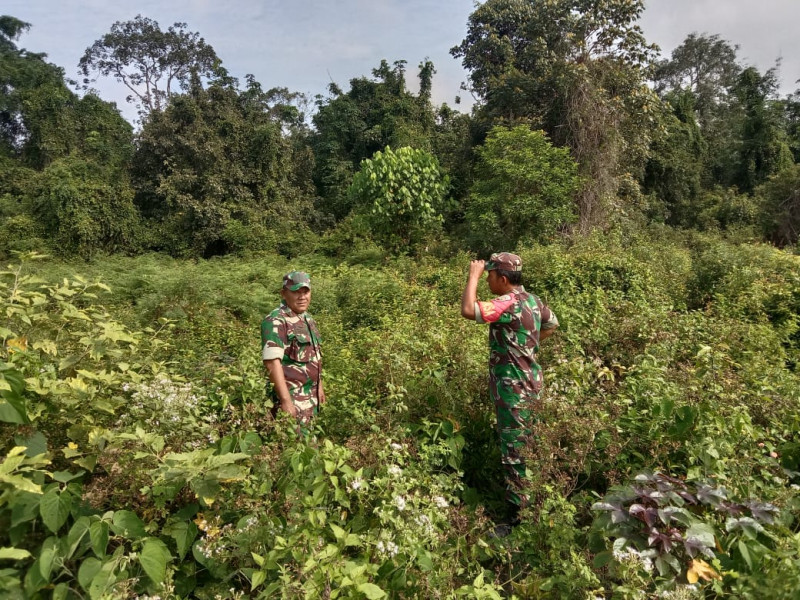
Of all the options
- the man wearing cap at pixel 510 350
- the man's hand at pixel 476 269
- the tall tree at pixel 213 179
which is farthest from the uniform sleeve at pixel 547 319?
the tall tree at pixel 213 179

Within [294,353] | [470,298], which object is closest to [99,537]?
[294,353]

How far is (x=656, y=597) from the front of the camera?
1479mm

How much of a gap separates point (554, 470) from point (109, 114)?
74.8 ft

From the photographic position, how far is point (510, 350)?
2762 millimetres

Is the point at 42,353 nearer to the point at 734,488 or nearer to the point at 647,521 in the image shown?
the point at 647,521

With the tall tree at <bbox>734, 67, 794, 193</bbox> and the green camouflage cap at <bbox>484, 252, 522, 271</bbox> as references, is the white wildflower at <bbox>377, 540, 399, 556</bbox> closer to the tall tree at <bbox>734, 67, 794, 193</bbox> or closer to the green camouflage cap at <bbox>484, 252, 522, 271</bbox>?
the green camouflage cap at <bbox>484, 252, 522, 271</bbox>

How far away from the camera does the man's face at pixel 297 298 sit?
301 cm

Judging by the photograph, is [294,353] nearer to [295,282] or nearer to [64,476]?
[295,282]

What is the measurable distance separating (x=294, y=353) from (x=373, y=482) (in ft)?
4.27

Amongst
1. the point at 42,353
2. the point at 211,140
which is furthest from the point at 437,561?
the point at 211,140

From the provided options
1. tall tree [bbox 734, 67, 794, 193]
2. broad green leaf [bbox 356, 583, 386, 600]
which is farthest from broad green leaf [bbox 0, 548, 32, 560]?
tall tree [bbox 734, 67, 794, 193]

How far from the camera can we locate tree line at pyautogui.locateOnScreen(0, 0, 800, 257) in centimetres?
1160

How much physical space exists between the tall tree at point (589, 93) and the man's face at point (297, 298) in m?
10.2

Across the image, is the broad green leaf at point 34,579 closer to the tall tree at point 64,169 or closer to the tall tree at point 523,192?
the tall tree at point 523,192
